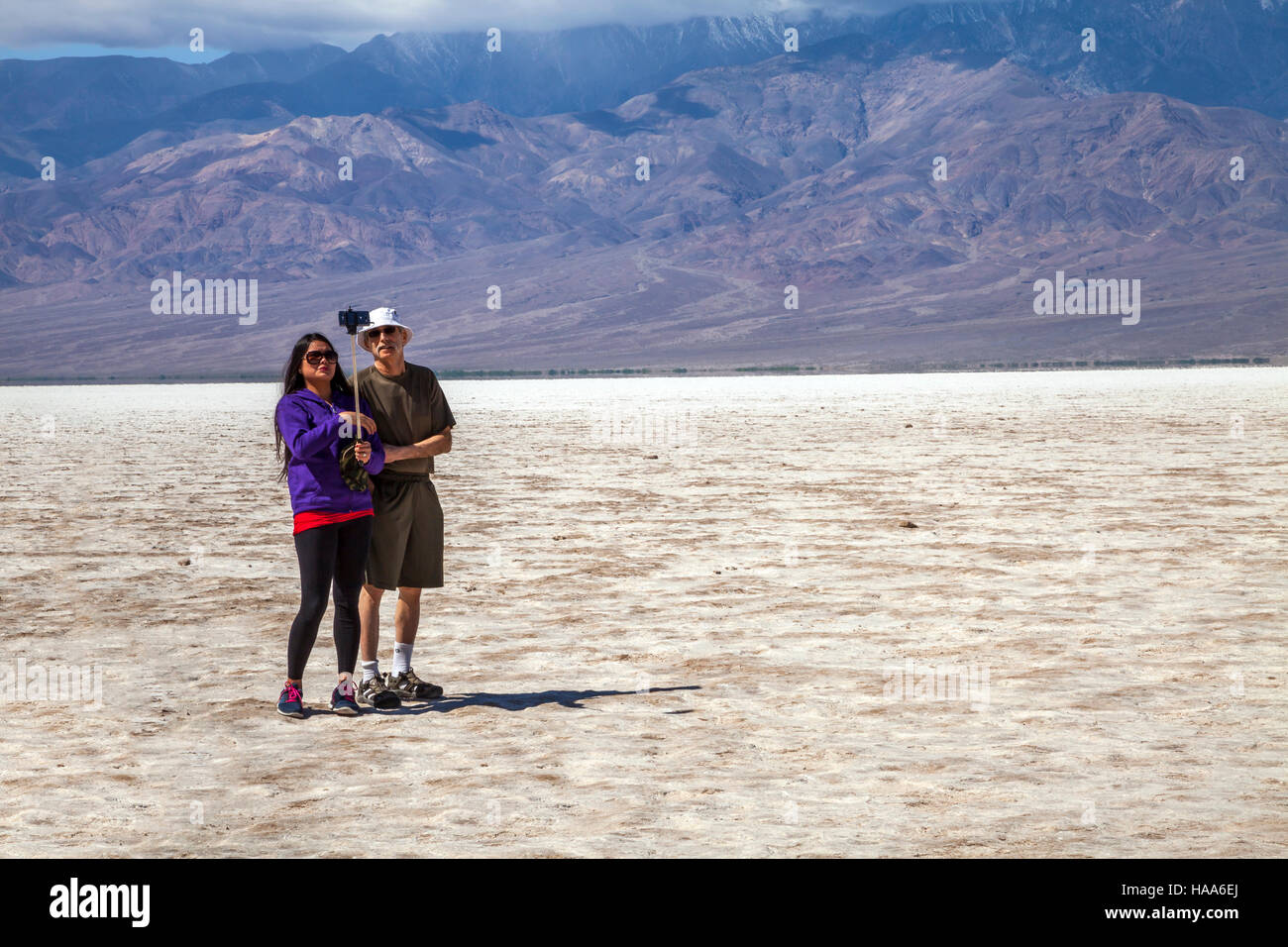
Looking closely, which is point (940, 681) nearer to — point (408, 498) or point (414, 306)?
point (408, 498)

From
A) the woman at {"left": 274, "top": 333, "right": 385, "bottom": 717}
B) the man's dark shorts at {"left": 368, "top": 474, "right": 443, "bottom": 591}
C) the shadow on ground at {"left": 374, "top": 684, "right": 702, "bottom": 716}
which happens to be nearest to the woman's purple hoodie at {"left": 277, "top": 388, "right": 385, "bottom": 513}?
the woman at {"left": 274, "top": 333, "right": 385, "bottom": 717}

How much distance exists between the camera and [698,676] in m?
7.56

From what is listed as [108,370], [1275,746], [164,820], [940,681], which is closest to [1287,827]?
[1275,746]

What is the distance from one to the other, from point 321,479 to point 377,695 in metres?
1.07

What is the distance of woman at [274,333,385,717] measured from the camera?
20.3 ft

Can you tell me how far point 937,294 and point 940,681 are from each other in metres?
155

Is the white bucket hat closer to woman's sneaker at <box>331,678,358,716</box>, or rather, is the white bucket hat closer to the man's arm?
the man's arm

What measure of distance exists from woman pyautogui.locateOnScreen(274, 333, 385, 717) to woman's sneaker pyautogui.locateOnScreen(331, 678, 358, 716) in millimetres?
163

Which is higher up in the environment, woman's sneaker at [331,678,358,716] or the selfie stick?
the selfie stick

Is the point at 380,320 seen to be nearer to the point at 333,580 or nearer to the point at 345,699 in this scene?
the point at 333,580

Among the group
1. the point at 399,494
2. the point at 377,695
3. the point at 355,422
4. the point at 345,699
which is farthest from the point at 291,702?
the point at 355,422

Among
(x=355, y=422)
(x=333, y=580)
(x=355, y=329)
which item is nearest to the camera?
(x=355, y=422)

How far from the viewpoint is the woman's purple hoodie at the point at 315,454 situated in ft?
20.2

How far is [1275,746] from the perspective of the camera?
6.04 metres
